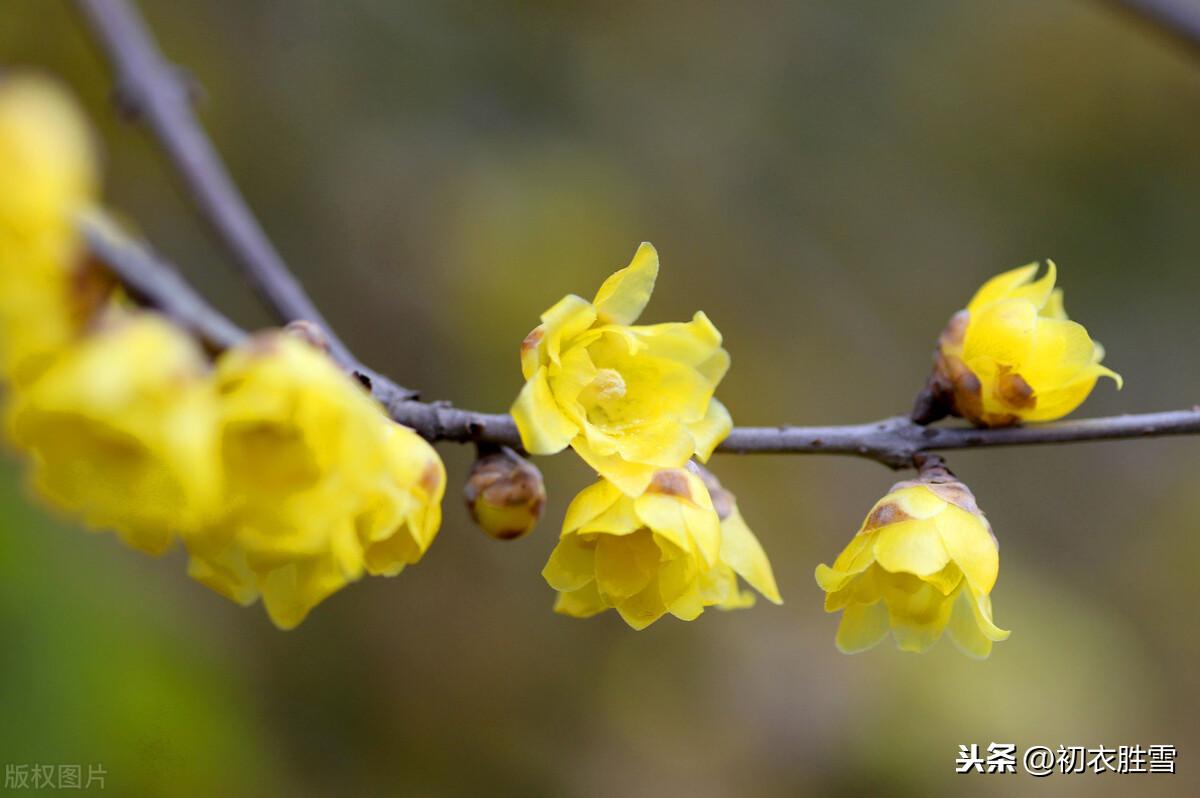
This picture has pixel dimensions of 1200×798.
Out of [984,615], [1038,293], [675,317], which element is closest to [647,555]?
[984,615]

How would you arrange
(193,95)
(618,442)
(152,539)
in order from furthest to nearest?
(193,95), (618,442), (152,539)

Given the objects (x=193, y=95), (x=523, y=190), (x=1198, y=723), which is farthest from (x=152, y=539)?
(x=1198, y=723)

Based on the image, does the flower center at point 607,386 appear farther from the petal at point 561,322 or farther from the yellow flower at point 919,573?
the yellow flower at point 919,573

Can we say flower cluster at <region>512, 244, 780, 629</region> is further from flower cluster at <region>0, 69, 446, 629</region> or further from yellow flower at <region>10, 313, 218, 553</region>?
yellow flower at <region>10, 313, 218, 553</region>

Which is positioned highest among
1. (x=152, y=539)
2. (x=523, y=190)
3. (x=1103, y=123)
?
(x=1103, y=123)

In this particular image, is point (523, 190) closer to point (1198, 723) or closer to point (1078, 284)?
point (1078, 284)
